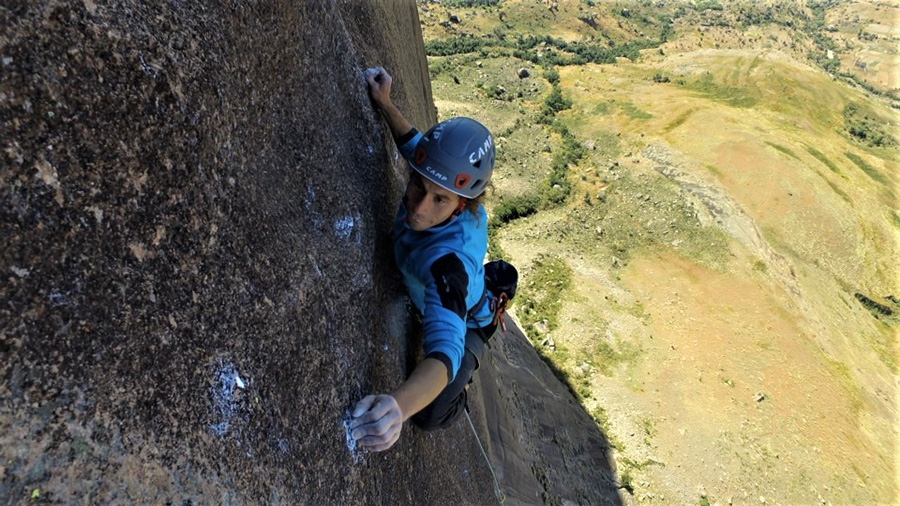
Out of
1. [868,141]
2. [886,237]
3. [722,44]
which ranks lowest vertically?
[722,44]

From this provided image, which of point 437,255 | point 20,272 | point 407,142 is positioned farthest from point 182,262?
point 407,142

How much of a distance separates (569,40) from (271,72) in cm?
11329

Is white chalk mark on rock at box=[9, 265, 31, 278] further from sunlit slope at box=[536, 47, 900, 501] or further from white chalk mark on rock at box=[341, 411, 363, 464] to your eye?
sunlit slope at box=[536, 47, 900, 501]

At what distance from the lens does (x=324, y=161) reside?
12.4 feet

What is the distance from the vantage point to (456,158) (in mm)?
3994

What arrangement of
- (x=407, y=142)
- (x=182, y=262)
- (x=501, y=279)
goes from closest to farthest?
A: (x=182, y=262) < (x=407, y=142) < (x=501, y=279)

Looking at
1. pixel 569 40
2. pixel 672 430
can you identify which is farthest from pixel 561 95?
pixel 569 40

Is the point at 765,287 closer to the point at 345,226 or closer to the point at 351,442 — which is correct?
the point at 345,226

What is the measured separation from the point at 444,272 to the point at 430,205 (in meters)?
0.62

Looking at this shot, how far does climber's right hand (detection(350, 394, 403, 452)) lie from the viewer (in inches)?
126

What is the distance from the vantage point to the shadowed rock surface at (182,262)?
71.2 inches

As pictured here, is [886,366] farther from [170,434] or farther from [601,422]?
[170,434]

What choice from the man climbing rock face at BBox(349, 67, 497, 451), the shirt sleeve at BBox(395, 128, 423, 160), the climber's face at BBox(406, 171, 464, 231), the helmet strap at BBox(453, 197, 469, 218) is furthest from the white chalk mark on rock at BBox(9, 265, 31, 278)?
the shirt sleeve at BBox(395, 128, 423, 160)

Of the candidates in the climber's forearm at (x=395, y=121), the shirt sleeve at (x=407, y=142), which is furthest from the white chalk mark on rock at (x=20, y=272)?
the climber's forearm at (x=395, y=121)
